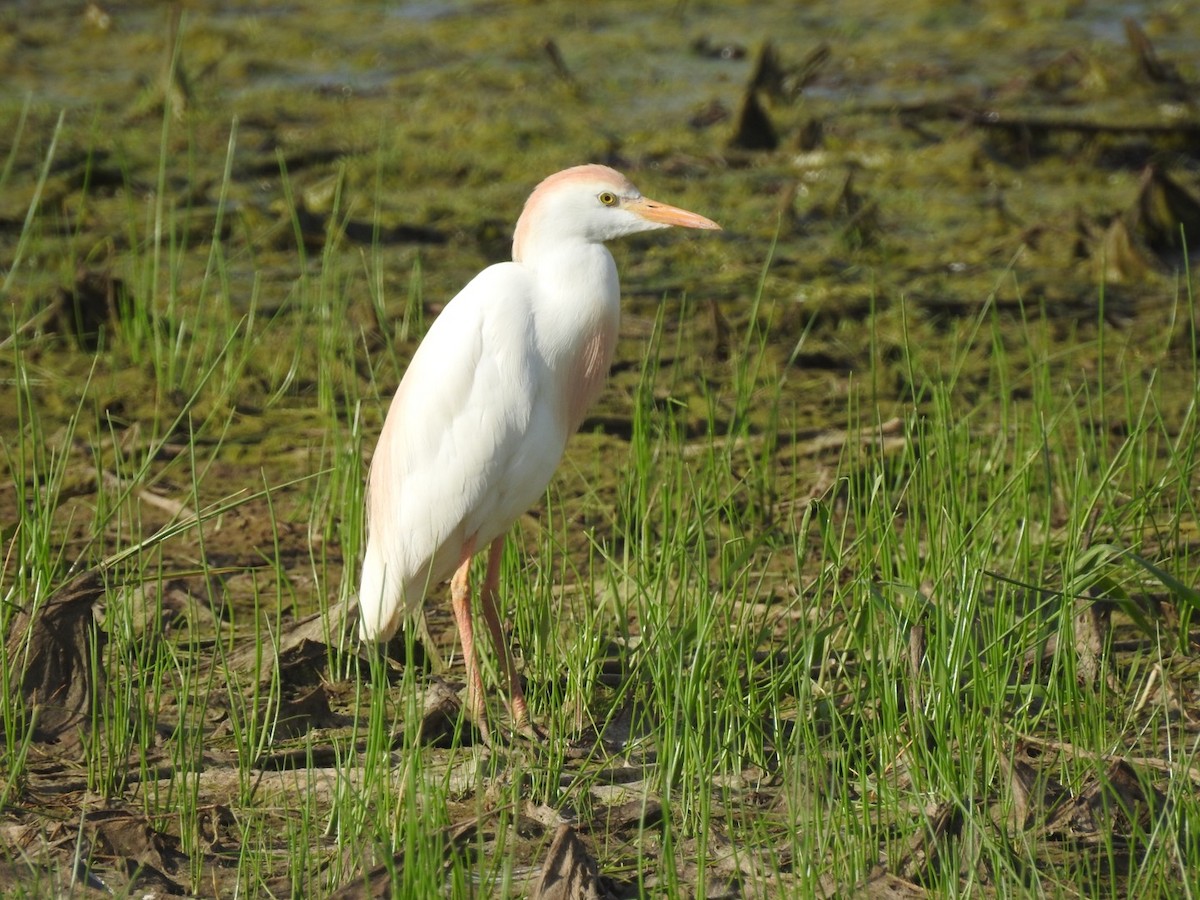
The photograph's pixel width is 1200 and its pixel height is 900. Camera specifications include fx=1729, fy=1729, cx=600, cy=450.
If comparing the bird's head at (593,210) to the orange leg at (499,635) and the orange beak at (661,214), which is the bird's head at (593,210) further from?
the orange leg at (499,635)

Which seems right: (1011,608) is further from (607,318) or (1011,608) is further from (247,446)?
(247,446)

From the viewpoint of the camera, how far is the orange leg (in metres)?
3.70

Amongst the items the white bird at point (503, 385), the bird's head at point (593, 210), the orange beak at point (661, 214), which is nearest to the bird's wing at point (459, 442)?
the white bird at point (503, 385)

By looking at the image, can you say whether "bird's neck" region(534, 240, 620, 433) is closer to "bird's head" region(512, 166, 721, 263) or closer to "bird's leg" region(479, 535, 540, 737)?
"bird's head" region(512, 166, 721, 263)

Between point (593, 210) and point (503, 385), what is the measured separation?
1.41ft

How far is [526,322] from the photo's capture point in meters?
3.78

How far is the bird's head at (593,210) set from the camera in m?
3.76

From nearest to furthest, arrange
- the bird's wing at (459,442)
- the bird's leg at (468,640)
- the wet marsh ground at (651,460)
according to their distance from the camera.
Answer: the wet marsh ground at (651,460), the bird's leg at (468,640), the bird's wing at (459,442)

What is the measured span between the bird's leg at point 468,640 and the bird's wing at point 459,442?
0.07 metres

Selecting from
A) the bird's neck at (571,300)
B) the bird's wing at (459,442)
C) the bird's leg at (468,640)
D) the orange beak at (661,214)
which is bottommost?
the bird's leg at (468,640)

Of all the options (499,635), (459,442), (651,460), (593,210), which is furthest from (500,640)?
(593,210)

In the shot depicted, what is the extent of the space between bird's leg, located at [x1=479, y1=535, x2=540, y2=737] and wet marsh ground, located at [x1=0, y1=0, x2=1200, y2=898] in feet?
0.22

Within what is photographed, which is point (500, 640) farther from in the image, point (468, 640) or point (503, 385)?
point (503, 385)

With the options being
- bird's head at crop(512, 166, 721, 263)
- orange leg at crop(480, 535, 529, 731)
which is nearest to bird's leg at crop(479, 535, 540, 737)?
orange leg at crop(480, 535, 529, 731)
